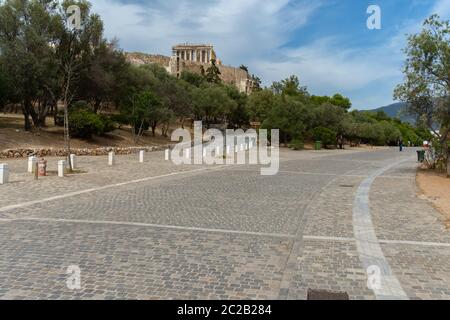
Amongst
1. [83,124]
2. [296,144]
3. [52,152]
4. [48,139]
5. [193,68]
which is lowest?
[52,152]

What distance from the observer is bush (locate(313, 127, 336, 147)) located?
53031 millimetres

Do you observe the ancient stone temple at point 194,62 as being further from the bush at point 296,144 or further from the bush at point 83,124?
the bush at point 83,124

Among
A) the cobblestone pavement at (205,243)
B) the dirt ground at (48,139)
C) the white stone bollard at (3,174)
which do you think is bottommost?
the cobblestone pavement at (205,243)

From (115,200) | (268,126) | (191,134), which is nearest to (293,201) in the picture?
(115,200)

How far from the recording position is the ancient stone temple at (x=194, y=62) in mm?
114150

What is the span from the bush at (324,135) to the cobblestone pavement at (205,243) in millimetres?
40512

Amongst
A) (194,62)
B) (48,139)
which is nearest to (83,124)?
(48,139)

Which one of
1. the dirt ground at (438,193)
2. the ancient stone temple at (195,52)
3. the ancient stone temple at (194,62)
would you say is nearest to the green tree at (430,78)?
the dirt ground at (438,193)

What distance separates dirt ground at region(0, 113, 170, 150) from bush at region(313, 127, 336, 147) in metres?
23.8

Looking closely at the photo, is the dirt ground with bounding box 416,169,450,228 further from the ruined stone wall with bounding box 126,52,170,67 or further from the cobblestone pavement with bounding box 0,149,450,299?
the ruined stone wall with bounding box 126,52,170,67

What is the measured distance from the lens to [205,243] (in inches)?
269

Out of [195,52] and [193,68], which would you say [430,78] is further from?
[195,52]

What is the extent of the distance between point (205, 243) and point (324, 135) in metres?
48.4

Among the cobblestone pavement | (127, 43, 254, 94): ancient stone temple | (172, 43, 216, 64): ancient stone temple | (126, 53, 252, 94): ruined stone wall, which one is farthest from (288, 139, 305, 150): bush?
(172, 43, 216, 64): ancient stone temple
